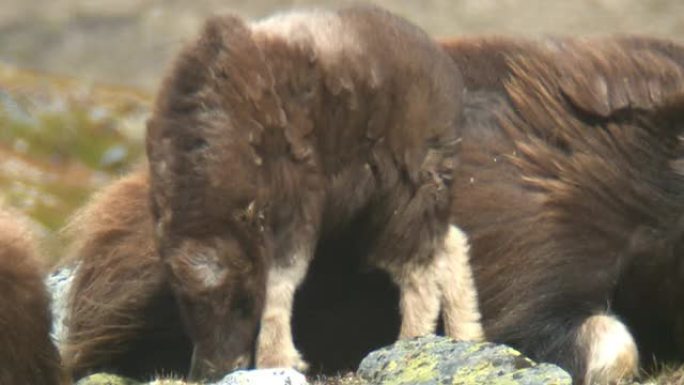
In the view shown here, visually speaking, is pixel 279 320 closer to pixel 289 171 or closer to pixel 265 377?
pixel 265 377

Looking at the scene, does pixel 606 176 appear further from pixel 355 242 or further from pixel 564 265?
pixel 355 242

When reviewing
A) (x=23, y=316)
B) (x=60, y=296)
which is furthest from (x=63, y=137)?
(x=23, y=316)

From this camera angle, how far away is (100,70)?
146m

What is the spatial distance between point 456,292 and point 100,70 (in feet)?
461

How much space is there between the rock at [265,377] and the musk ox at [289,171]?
23 cm

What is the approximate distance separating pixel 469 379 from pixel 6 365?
7.45ft

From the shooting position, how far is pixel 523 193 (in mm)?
8242

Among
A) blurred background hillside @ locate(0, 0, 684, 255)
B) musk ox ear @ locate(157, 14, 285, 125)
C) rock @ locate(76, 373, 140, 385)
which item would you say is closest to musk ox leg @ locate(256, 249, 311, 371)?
musk ox ear @ locate(157, 14, 285, 125)

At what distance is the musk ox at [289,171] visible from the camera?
283 inches

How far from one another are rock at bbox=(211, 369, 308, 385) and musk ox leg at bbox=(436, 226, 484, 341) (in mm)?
932

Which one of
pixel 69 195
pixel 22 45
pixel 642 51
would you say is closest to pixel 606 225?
pixel 642 51

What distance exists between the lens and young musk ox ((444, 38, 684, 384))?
7.98m

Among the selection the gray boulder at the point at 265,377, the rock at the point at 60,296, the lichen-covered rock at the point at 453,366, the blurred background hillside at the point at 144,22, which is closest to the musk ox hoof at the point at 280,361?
the gray boulder at the point at 265,377

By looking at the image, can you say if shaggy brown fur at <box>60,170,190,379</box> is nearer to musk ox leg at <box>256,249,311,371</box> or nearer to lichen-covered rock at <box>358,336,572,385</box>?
musk ox leg at <box>256,249,311,371</box>
